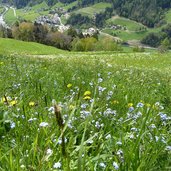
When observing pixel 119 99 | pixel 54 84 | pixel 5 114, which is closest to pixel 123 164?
pixel 5 114

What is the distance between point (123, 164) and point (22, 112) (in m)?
1.88

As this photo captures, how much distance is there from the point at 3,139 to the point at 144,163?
1685 mm

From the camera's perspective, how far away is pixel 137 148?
2.89 metres

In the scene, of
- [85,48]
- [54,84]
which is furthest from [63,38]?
[54,84]

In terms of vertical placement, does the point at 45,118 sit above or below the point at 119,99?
above

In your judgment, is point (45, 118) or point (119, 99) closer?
point (45, 118)

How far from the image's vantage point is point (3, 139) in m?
3.72

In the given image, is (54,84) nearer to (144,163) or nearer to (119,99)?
(119,99)

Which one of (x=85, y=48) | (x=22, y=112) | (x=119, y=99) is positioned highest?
(x=22, y=112)

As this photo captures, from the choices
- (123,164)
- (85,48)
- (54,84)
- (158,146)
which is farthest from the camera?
(85,48)

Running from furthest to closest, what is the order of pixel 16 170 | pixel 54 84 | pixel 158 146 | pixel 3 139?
1. pixel 54 84
2. pixel 3 139
3. pixel 158 146
4. pixel 16 170

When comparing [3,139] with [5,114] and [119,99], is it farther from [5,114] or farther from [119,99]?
[119,99]

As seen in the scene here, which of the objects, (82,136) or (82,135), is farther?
(82,135)

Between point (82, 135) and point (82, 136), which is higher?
point (82, 136)
